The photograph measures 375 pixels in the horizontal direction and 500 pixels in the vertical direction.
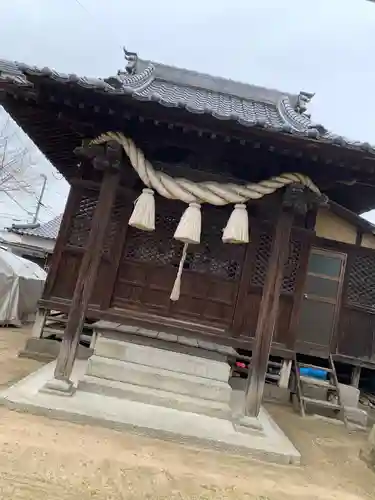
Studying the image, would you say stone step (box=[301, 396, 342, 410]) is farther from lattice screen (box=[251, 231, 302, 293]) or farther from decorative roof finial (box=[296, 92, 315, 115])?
decorative roof finial (box=[296, 92, 315, 115])

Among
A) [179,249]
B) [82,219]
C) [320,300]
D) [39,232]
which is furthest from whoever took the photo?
[39,232]

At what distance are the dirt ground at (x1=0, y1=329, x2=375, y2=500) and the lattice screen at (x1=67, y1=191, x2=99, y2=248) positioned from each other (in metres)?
3.76

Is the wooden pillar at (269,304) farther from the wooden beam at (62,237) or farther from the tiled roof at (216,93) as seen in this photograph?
the wooden beam at (62,237)

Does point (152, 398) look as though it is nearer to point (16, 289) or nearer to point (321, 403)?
point (321, 403)

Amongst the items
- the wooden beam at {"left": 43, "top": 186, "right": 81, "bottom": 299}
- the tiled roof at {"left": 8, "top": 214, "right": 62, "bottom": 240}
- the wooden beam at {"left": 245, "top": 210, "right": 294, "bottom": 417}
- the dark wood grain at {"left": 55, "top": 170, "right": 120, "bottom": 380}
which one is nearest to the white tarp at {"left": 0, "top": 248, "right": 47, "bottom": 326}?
the wooden beam at {"left": 43, "top": 186, "right": 81, "bottom": 299}

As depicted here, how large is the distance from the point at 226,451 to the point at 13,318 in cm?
1092

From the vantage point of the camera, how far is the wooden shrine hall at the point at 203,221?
4.89 metres

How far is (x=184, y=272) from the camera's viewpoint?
21.4ft

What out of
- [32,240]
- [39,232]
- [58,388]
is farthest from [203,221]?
[39,232]

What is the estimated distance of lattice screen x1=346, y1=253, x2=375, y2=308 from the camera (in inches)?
339

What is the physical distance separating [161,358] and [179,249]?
1.75 m

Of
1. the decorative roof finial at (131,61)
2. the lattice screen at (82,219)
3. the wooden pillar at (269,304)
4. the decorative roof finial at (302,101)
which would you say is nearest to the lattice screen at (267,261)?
the wooden pillar at (269,304)

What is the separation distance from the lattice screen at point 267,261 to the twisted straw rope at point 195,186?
65.5 inches

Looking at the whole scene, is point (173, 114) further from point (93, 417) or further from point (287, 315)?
point (287, 315)
